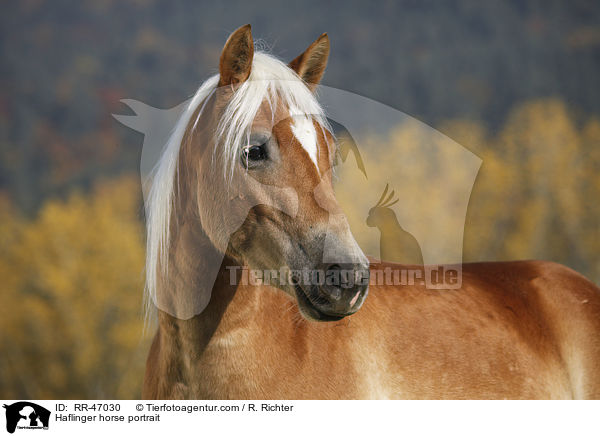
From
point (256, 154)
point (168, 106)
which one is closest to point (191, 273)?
point (256, 154)

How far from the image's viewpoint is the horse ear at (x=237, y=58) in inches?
52.4

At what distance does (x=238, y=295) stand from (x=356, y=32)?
6745 millimetres

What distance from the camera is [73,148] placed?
642 cm

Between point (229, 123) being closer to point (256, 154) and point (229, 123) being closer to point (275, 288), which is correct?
point (256, 154)

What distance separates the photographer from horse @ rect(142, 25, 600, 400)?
1.29 metres

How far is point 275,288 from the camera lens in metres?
1.52

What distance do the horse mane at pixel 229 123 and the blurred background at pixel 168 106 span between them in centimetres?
331

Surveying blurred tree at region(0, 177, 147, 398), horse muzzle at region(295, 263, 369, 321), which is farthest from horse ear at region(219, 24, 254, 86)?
blurred tree at region(0, 177, 147, 398)

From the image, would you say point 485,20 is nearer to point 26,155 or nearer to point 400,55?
point 400,55

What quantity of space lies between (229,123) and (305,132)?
226 mm

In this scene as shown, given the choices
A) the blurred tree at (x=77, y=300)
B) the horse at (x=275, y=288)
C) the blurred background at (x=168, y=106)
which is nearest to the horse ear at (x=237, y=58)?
the horse at (x=275, y=288)

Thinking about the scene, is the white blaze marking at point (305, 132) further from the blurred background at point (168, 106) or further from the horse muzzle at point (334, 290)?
the blurred background at point (168, 106)

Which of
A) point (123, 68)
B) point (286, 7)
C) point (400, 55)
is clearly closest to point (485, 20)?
point (400, 55)

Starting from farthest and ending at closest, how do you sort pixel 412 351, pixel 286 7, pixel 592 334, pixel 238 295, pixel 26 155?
pixel 286 7 → pixel 26 155 → pixel 592 334 → pixel 412 351 → pixel 238 295
